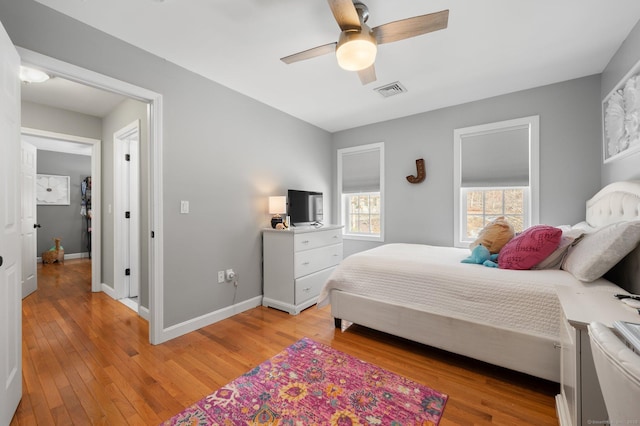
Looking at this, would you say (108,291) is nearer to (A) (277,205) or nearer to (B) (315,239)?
(A) (277,205)

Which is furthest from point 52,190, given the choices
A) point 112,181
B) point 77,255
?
point 112,181

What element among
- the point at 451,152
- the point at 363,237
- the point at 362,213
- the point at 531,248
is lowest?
the point at 363,237

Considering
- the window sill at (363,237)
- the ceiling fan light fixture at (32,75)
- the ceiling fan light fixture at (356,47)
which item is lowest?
the window sill at (363,237)

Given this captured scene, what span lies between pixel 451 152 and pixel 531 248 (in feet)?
6.47

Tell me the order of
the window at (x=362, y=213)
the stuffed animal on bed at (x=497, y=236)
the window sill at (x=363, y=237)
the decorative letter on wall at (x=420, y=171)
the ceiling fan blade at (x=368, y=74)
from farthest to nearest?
1. the window at (x=362, y=213)
2. the window sill at (x=363, y=237)
3. the decorative letter on wall at (x=420, y=171)
4. the stuffed animal on bed at (x=497, y=236)
5. the ceiling fan blade at (x=368, y=74)

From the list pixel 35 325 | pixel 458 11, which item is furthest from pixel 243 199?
pixel 458 11

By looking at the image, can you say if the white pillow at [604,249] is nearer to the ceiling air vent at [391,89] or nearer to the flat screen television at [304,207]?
the ceiling air vent at [391,89]

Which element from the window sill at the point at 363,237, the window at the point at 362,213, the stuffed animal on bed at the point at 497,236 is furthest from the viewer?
the window at the point at 362,213

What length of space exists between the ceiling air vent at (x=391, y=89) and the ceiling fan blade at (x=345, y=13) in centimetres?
140

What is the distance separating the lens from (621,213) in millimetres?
1987

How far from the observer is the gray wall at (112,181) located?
109 inches

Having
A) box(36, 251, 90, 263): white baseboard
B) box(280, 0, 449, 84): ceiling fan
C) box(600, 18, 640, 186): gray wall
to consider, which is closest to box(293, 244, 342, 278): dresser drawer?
box(280, 0, 449, 84): ceiling fan

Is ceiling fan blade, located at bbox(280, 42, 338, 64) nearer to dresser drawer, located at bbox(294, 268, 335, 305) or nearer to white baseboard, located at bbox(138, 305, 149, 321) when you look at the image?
dresser drawer, located at bbox(294, 268, 335, 305)

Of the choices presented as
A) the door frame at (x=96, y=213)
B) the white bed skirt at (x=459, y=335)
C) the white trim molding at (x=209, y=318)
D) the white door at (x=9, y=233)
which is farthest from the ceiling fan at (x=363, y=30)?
the door frame at (x=96, y=213)
